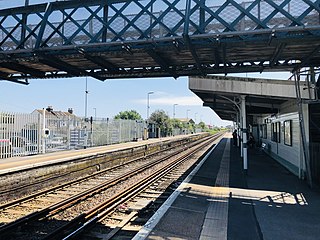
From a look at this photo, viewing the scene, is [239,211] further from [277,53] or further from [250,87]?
[250,87]

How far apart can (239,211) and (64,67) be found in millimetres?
6172

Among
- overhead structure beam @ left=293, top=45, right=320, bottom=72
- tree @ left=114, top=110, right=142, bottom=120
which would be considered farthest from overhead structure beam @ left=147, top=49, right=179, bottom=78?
tree @ left=114, top=110, right=142, bottom=120

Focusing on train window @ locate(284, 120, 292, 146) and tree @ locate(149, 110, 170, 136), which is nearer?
train window @ locate(284, 120, 292, 146)

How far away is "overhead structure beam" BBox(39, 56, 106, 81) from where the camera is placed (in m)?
7.51

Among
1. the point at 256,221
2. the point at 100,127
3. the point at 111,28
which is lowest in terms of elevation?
the point at 256,221

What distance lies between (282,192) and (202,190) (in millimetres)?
2467

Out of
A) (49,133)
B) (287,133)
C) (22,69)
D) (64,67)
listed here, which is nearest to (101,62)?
(64,67)

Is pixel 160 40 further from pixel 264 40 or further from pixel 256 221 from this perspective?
pixel 256 221

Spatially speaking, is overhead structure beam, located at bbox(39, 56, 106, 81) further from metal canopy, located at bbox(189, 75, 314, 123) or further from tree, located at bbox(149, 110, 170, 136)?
tree, located at bbox(149, 110, 170, 136)

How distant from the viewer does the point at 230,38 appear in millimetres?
6180

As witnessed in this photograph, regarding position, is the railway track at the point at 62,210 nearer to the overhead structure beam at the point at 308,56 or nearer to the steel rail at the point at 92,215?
the steel rail at the point at 92,215

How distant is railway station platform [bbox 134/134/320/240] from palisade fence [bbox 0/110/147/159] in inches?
421

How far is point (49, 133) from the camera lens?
64.1 feet

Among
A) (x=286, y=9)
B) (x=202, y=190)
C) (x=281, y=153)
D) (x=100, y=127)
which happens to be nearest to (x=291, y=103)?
(x=281, y=153)
